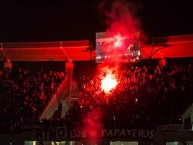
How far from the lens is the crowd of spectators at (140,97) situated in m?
20.4

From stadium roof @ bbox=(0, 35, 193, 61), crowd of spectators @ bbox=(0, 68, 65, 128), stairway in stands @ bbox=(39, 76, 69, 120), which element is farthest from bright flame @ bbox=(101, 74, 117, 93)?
crowd of spectators @ bbox=(0, 68, 65, 128)

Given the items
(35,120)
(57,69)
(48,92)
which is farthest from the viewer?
(57,69)

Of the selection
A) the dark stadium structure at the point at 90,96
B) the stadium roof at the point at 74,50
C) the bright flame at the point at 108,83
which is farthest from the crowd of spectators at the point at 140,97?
the stadium roof at the point at 74,50

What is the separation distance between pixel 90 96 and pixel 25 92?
4.46 m

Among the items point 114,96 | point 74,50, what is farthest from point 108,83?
point 74,50

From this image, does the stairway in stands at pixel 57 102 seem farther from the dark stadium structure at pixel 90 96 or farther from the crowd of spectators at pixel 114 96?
the crowd of spectators at pixel 114 96

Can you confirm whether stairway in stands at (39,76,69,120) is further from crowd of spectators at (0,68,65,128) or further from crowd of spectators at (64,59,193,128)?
crowd of spectators at (64,59,193,128)

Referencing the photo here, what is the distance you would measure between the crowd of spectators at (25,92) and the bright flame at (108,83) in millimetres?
3057

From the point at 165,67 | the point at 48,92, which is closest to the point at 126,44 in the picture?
the point at 165,67

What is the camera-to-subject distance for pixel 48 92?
2580 centimetres

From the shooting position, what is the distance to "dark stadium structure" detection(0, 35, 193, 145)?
19.7m

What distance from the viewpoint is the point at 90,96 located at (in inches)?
931

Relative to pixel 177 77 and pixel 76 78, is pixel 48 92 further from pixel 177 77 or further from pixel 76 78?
pixel 177 77

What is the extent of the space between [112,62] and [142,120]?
5.90 metres
